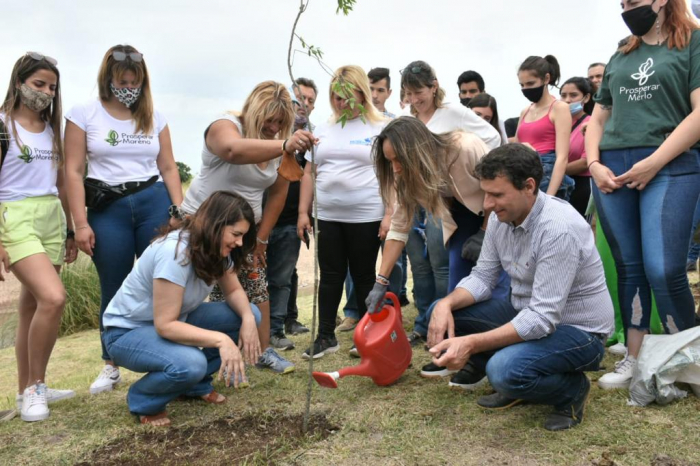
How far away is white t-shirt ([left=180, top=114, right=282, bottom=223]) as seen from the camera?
3168mm

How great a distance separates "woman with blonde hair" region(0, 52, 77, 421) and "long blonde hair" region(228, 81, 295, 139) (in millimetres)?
927

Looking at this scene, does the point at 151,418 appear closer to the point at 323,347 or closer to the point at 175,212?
the point at 175,212

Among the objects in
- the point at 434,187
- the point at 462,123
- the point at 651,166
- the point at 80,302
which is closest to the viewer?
the point at 651,166

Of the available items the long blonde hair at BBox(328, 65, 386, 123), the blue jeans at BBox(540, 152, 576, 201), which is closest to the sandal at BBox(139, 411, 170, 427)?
the long blonde hair at BBox(328, 65, 386, 123)

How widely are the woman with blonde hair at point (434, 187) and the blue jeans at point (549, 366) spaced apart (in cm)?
48

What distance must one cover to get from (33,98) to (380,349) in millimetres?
2065

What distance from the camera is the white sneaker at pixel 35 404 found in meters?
2.79

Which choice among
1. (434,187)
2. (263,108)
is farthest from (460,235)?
(263,108)

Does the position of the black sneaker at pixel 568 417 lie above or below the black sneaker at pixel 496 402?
above

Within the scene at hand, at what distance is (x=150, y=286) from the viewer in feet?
8.73

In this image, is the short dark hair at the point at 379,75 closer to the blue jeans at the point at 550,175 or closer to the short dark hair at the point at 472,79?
the short dark hair at the point at 472,79

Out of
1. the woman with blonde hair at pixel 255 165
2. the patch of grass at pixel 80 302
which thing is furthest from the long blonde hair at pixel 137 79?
the patch of grass at pixel 80 302

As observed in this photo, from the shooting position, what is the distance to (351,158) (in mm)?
3498

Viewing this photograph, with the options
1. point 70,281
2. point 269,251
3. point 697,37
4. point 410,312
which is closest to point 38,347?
point 269,251
